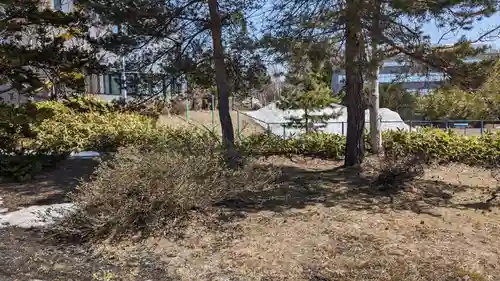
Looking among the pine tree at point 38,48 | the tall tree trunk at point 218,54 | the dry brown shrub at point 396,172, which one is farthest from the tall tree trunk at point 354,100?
the pine tree at point 38,48

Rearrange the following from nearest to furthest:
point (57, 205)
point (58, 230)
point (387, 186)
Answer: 1. point (58, 230)
2. point (57, 205)
3. point (387, 186)

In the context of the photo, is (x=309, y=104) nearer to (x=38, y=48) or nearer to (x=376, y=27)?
(x=38, y=48)

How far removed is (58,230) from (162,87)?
462 cm

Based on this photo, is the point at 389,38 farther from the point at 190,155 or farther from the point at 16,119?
the point at 16,119

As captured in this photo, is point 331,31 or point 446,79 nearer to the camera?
point 331,31

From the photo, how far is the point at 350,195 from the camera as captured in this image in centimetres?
630

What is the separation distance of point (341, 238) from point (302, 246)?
17.9 inches

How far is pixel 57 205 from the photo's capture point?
6.12 m

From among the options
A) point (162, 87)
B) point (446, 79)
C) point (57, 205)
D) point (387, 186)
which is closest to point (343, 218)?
point (387, 186)

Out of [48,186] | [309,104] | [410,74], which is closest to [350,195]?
[410,74]

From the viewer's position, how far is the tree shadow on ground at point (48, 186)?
256 inches

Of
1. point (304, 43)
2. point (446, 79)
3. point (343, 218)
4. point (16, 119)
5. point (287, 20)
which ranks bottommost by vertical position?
point (343, 218)

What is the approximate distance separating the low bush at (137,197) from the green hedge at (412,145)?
3.79 metres

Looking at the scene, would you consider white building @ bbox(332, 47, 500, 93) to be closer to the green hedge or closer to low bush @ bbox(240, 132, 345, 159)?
the green hedge
